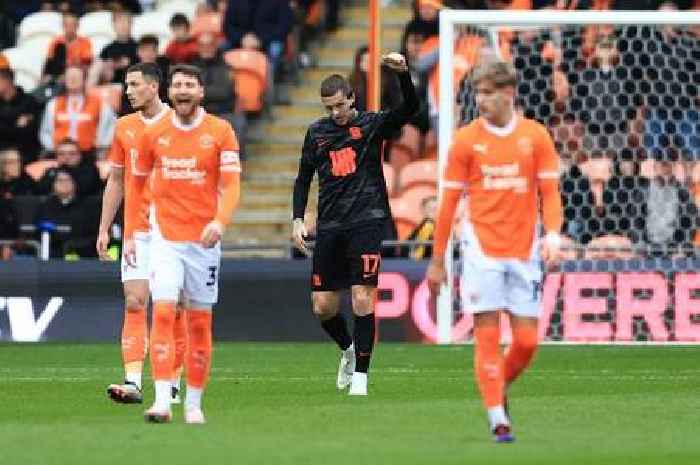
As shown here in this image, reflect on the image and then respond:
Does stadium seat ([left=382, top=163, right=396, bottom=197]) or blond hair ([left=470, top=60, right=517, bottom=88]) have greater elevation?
blond hair ([left=470, top=60, right=517, bottom=88])

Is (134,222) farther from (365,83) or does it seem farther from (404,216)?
(365,83)

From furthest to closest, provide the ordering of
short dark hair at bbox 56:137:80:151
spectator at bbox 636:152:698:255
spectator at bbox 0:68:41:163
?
spectator at bbox 0:68:41:163
short dark hair at bbox 56:137:80:151
spectator at bbox 636:152:698:255

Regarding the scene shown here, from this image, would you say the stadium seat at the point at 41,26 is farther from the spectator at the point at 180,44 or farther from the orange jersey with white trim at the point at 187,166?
the orange jersey with white trim at the point at 187,166

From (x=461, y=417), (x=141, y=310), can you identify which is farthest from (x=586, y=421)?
(x=141, y=310)

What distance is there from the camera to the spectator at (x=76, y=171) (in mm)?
24438

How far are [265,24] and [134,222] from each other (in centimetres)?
1336

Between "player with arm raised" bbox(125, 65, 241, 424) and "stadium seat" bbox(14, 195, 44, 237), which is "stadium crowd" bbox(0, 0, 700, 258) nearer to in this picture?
"stadium seat" bbox(14, 195, 44, 237)

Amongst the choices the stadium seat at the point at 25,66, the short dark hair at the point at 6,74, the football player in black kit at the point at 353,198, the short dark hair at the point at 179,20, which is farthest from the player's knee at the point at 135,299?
the stadium seat at the point at 25,66

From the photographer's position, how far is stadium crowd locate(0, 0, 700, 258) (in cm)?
2255

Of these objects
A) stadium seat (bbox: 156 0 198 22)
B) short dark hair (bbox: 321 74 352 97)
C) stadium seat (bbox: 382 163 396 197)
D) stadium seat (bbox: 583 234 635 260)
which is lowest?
stadium seat (bbox: 583 234 635 260)

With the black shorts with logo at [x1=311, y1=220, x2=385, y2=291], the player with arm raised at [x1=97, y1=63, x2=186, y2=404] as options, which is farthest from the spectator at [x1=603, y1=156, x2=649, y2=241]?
the player with arm raised at [x1=97, y1=63, x2=186, y2=404]

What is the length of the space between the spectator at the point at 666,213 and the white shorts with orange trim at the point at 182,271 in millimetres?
10079

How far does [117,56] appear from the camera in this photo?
27359 millimetres

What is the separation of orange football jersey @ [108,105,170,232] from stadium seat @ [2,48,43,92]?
15.1 meters
